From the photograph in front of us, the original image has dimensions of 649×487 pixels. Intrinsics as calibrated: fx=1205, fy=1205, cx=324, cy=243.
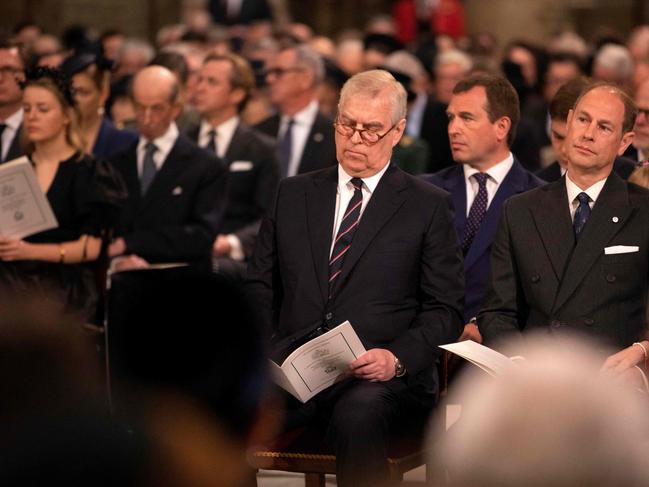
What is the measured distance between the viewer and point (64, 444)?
126 centimetres

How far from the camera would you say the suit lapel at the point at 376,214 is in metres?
4.22

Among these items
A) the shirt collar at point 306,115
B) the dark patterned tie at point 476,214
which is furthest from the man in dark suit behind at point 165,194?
the dark patterned tie at point 476,214

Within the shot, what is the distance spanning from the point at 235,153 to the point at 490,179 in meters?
2.57

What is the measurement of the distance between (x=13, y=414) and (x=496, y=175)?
3922mm

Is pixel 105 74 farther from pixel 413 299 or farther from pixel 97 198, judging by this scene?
pixel 413 299

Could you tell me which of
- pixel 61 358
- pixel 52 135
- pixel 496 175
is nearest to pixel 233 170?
pixel 52 135

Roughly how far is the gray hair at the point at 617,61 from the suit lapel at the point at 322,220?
626cm

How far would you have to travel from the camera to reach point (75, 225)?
18.6ft

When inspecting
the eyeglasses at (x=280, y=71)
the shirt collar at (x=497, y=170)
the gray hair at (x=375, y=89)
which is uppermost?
the gray hair at (x=375, y=89)

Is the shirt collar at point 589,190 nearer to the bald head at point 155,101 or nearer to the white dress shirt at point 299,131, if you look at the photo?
the bald head at point 155,101

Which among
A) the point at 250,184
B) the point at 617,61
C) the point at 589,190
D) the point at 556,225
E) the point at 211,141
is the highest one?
the point at 589,190

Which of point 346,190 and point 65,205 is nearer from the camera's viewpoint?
point 346,190

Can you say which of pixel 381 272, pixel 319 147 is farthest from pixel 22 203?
pixel 319 147

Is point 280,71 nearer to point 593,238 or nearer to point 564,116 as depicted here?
point 564,116
